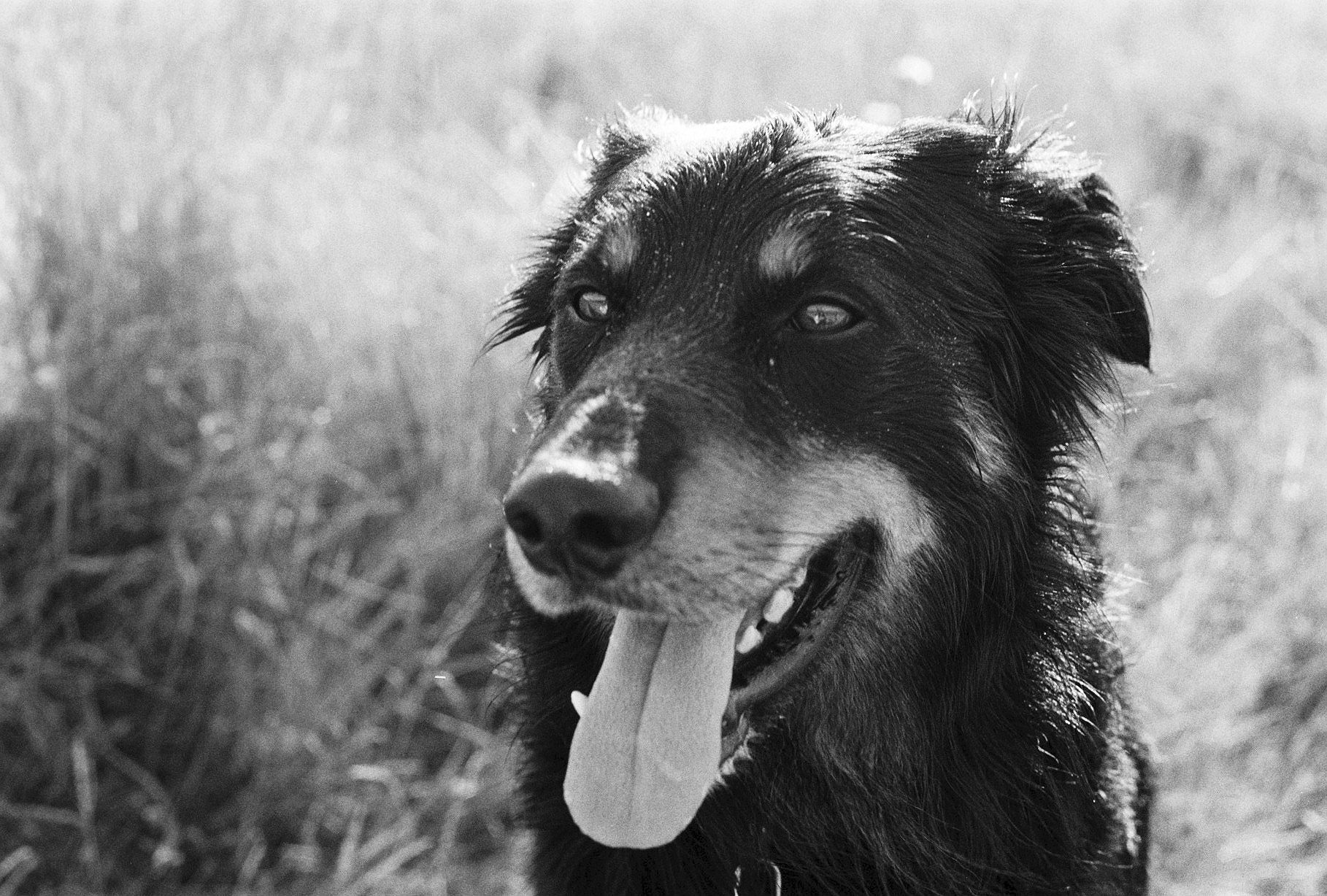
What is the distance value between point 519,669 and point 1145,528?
2.45 meters

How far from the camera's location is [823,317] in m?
2.29

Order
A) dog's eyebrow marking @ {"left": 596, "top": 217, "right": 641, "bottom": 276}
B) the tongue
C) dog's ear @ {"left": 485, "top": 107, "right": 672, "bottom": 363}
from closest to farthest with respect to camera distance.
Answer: the tongue, dog's eyebrow marking @ {"left": 596, "top": 217, "right": 641, "bottom": 276}, dog's ear @ {"left": 485, "top": 107, "right": 672, "bottom": 363}

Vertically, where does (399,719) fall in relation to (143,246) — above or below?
below

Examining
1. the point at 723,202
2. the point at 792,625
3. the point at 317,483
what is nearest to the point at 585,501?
the point at 792,625

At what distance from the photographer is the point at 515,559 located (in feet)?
7.32

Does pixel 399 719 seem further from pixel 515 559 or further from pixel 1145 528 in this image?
pixel 1145 528

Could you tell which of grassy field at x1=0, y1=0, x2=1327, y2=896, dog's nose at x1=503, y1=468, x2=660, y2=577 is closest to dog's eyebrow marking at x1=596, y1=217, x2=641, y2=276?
dog's nose at x1=503, y1=468, x2=660, y2=577

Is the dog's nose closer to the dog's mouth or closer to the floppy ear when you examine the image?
the dog's mouth

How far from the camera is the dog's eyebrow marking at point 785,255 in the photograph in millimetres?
2295

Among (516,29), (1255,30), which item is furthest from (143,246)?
(1255,30)

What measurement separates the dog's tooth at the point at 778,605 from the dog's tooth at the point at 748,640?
4cm

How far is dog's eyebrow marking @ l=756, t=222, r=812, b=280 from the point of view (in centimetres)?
229

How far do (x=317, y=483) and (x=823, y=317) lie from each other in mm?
2175

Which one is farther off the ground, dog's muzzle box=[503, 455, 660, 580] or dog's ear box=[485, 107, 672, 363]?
dog's ear box=[485, 107, 672, 363]
